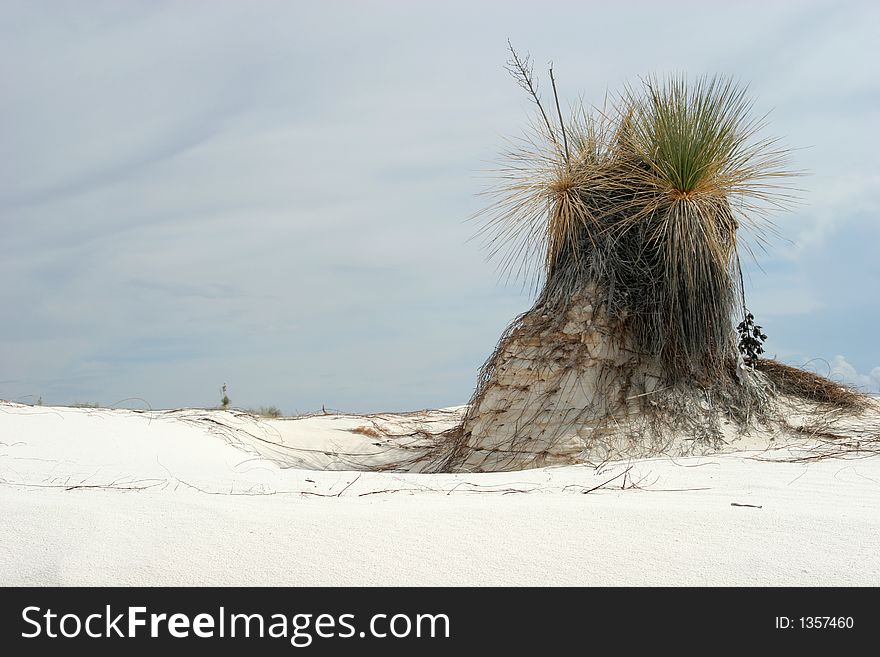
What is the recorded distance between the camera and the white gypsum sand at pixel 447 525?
7.80 feet

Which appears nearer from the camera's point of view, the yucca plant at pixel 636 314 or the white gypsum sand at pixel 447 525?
the white gypsum sand at pixel 447 525

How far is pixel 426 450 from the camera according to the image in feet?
25.1

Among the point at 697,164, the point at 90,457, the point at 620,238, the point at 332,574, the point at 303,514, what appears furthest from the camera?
the point at 620,238

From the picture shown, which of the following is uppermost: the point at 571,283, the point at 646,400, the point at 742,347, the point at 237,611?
the point at 571,283

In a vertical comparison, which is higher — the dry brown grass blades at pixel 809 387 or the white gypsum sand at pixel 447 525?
the dry brown grass blades at pixel 809 387

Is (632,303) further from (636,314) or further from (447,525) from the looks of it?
(447,525)

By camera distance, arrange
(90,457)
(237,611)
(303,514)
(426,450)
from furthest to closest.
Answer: (426,450)
(90,457)
(303,514)
(237,611)

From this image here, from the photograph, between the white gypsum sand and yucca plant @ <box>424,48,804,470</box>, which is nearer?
the white gypsum sand

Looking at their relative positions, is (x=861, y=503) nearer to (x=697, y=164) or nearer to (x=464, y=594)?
(x=464, y=594)

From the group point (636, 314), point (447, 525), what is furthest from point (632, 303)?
point (447, 525)

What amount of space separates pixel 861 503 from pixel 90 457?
14.7ft

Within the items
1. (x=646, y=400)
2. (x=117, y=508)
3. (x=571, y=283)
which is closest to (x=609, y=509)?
(x=117, y=508)

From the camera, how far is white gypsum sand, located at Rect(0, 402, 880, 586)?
238 centimetres

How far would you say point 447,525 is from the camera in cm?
283
